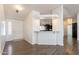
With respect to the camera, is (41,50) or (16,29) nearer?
(41,50)

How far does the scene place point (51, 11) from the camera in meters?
6.73

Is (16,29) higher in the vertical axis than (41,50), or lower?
higher

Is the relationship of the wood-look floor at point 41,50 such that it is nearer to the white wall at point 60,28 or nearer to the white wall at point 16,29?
the white wall at point 60,28

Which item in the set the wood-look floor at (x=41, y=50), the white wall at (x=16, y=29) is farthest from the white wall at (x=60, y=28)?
the white wall at (x=16, y=29)

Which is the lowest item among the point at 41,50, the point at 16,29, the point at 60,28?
the point at 41,50

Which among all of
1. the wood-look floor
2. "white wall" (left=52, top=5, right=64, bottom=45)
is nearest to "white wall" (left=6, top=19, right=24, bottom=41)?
the wood-look floor

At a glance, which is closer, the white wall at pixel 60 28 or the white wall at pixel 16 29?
the white wall at pixel 60 28

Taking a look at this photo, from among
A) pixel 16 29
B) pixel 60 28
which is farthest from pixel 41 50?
pixel 16 29

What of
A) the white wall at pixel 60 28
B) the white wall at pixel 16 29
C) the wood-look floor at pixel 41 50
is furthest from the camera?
the white wall at pixel 16 29

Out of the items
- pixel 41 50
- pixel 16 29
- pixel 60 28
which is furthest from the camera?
pixel 16 29

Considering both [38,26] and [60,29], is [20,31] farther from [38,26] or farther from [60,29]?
[60,29]

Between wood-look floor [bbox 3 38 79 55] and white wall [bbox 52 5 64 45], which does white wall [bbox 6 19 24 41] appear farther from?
white wall [bbox 52 5 64 45]

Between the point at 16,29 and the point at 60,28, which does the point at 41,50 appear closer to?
the point at 60,28
